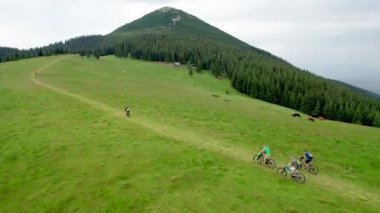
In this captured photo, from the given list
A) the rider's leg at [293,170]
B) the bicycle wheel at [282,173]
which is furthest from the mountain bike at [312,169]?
the rider's leg at [293,170]

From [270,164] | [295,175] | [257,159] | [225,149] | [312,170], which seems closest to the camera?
[295,175]

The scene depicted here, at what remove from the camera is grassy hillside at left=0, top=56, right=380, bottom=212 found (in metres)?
28.3

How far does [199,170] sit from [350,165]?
1997cm

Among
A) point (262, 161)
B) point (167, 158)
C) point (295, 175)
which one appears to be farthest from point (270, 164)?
point (167, 158)

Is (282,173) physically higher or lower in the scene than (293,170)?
lower

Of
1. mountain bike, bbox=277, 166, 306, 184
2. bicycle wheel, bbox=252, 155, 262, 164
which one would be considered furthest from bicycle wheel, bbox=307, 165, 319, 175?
bicycle wheel, bbox=252, 155, 262, 164

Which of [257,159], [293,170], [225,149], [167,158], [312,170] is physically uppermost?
[293,170]

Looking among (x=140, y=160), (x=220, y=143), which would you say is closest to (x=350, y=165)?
(x=220, y=143)

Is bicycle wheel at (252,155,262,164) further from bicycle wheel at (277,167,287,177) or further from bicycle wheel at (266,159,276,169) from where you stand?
bicycle wheel at (277,167,287,177)

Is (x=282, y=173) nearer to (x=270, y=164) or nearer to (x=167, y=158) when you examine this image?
(x=270, y=164)

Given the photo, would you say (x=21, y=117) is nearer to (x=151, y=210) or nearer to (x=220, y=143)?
(x=220, y=143)

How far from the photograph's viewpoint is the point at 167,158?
35.9 meters

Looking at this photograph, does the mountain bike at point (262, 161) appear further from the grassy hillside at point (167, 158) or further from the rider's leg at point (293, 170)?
the rider's leg at point (293, 170)

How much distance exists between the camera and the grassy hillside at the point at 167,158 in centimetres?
2831
